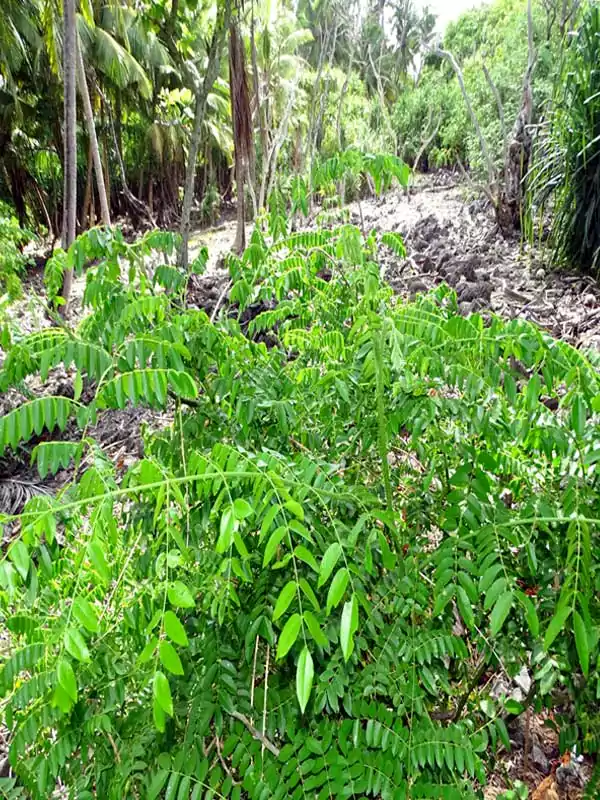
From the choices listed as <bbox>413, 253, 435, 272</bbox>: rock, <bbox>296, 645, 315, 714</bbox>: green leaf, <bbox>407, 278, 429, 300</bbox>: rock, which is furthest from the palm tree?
<bbox>296, 645, 315, 714</bbox>: green leaf

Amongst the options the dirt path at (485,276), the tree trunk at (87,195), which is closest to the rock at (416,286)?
the dirt path at (485,276)

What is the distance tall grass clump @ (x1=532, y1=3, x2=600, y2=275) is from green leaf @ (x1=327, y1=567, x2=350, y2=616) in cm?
347

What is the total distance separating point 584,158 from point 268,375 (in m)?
3.38

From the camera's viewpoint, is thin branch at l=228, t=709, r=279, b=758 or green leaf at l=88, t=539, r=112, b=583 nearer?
green leaf at l=88, t=539, r=112, b=583

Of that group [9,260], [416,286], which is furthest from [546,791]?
[9,260]

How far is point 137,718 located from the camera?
0.95 m

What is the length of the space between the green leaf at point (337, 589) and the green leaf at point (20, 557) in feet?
1.15

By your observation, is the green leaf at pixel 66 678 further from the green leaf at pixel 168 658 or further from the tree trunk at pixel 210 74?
the tree trunk at pixel 210 74

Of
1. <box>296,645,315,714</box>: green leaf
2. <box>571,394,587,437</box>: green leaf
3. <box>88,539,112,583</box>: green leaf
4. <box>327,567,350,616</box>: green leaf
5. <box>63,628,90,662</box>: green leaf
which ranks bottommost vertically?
<box>296,645,315,714</box>: green leaf

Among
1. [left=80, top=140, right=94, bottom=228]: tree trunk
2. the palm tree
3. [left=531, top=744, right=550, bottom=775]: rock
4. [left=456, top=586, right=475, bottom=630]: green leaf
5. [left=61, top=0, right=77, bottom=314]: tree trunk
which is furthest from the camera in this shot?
[left=80, top=140, right=94, bottom=228]: tree trunk

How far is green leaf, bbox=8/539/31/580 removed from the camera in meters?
0.60

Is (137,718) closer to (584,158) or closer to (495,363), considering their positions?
(495,363)

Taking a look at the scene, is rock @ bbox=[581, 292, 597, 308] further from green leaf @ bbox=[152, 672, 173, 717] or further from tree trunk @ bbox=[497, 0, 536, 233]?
green leaf @ bbox=[152, 672, 173, 717]

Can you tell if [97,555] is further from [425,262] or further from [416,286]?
[425,262]
